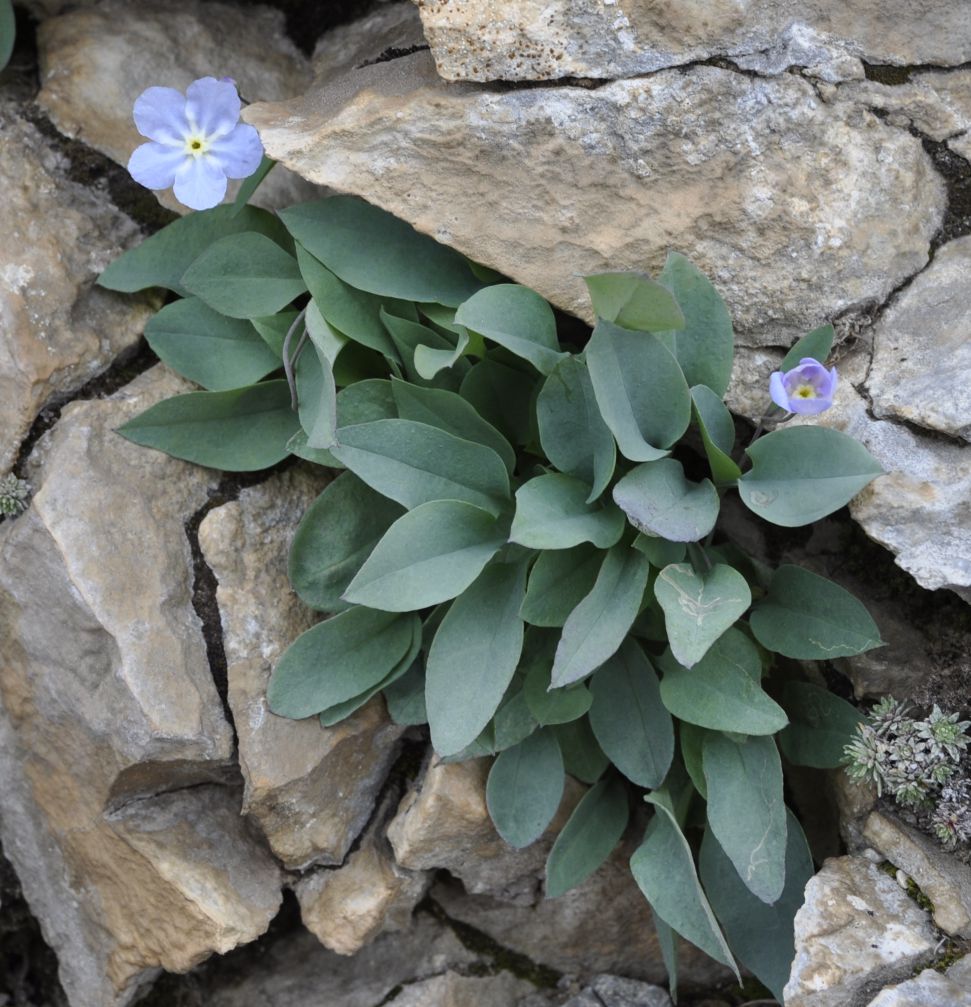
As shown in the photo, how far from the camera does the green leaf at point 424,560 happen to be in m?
2.17

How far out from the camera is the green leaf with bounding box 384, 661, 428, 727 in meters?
2.53

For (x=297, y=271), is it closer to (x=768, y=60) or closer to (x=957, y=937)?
(x=768, y=60)

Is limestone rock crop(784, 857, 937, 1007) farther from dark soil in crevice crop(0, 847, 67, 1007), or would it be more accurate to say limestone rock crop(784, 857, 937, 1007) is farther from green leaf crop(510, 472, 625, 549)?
dark soil in crevice crop(0, 847, 67, 1007)

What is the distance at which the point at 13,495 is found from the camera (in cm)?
250

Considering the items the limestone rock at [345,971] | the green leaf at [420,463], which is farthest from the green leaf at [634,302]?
the limestone rock at [345,971]

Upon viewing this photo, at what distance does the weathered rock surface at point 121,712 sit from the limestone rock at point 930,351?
59.0 inches

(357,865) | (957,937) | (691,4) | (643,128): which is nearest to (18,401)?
(357,865)

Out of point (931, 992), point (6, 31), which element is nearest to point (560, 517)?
point (931, 992)

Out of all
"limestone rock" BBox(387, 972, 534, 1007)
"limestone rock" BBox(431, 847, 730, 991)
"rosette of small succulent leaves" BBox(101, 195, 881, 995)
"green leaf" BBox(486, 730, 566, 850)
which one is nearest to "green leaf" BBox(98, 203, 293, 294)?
"rosette of small succulent leaves" BBox(101, 195, 881, 995)

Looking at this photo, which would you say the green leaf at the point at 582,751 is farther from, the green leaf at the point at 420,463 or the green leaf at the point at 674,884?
the green leaf at the point at 420,463

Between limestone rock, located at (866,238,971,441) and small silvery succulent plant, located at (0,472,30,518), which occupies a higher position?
limestone rock, located at (866,238,971,441)

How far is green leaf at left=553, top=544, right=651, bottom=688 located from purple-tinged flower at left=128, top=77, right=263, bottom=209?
3.68ft

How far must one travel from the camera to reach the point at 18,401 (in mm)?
2547

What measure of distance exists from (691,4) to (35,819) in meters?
2.33
